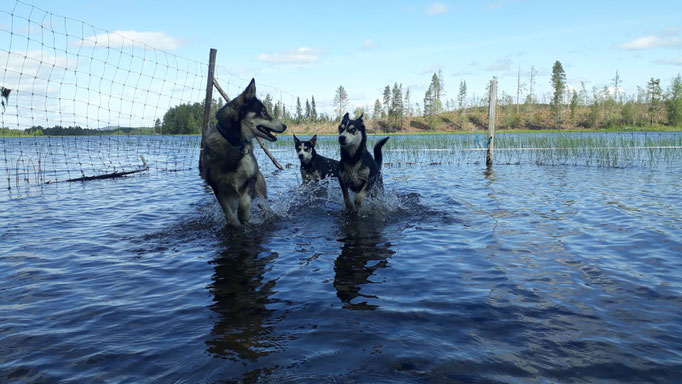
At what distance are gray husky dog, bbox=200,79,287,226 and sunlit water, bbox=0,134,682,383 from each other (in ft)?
2.75

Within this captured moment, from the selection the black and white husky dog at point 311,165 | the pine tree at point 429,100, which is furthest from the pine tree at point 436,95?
the black and white husky dog at point 311,165

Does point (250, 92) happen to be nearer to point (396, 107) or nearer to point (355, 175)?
point (355, 175)

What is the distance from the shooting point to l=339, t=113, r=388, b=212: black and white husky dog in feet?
26.3

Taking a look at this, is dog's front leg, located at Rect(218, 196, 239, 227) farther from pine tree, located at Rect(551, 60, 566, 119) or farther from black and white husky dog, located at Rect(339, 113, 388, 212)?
pine tree, located at Rect(551, 60, 566, 119)

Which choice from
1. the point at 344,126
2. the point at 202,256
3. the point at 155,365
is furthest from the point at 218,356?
the point at 344,126

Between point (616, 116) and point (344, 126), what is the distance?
111 meters

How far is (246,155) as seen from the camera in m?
6.74

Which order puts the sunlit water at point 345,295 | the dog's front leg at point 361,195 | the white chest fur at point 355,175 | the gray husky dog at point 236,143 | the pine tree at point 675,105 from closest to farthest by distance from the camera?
1. the sunlit water at point 345,295
2. the gray husky dog at point 236,143
3. the white chest fur at point 355,175
4. the dog's front leg at point 361,195
5. the pine tree at point 675,105

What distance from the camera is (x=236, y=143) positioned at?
256 inches

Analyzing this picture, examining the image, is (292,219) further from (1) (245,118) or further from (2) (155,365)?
(2) (155,365)

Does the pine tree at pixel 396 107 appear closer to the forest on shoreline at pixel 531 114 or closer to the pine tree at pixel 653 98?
the forest on shoreline at pixel 531 114

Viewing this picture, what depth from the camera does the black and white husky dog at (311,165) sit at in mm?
12266

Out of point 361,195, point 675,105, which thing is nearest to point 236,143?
point 361,195

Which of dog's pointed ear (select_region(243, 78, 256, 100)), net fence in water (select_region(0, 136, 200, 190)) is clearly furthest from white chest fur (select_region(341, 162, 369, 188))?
net fence in water (select_region(0, 136, 200, 190))
